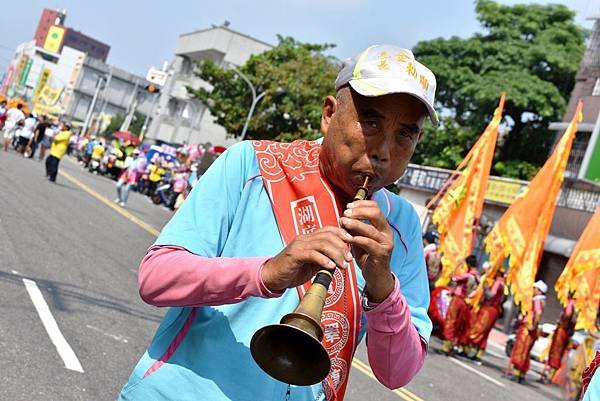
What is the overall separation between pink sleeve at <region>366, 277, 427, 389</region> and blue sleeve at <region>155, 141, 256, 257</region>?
39cm

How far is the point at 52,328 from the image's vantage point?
670cm

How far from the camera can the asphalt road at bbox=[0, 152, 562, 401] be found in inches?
224

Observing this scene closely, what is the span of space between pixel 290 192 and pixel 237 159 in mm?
147

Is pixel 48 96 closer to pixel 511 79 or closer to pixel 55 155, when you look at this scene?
pixel 511 79

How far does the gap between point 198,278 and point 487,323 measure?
12.5m

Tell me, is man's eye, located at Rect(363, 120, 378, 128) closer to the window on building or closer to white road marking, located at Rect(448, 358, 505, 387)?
white road marking, located at Rect(448, 358, 505, 387)

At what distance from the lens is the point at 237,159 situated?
207 cm

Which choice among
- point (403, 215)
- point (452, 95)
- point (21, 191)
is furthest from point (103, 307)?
point (452, 95)

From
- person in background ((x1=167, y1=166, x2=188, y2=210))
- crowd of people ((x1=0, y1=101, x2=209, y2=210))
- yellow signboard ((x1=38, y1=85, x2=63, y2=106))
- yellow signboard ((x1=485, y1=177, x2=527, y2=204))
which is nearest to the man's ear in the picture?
crowd of people ((x1=0, y1=101, x2=209, y2=210))

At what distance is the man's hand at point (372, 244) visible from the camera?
184cm

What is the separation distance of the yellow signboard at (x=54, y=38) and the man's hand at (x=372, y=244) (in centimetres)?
19113

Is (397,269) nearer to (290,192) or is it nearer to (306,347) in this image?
(290,192)

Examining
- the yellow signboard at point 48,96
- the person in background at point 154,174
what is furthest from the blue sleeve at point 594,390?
the yellow signboard at point 48,96

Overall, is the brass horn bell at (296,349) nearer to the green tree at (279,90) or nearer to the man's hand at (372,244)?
the man's hand at (372,244)
